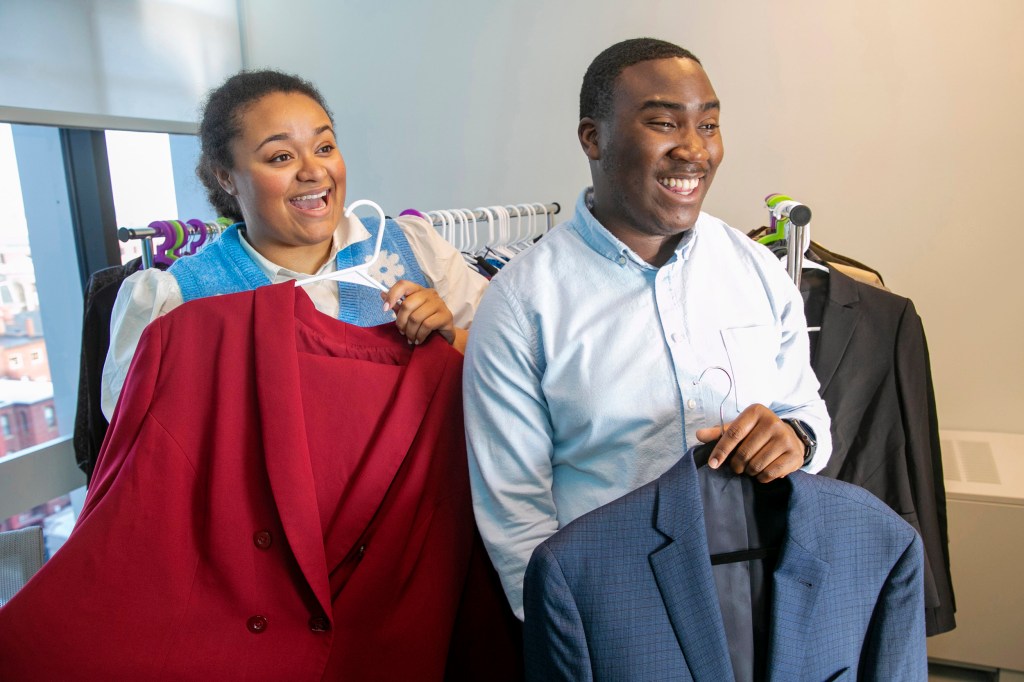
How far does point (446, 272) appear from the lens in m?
1.48

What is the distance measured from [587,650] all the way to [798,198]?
2.03m

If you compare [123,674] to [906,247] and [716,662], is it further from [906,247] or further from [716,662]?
[906,247]

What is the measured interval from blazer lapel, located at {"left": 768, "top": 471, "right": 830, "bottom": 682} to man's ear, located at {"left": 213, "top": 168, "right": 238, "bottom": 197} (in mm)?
1081

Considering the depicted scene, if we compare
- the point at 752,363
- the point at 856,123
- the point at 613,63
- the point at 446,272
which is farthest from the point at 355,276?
the point at 856,123

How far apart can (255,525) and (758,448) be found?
2.31 ft

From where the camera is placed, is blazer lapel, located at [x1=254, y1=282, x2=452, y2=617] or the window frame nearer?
blazer lapel, located at [x1=254, y1=282, x2=452, y2=617]

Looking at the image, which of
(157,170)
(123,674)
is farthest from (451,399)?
(157,170)

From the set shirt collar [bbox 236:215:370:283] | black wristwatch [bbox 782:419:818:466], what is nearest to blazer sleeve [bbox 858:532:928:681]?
black wristwatch [bbox 782:419:818:466]

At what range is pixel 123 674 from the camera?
3.08ft

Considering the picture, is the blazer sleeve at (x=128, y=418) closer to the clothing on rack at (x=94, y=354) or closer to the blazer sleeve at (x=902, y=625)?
the clothing on rack at (x=94, y=354)

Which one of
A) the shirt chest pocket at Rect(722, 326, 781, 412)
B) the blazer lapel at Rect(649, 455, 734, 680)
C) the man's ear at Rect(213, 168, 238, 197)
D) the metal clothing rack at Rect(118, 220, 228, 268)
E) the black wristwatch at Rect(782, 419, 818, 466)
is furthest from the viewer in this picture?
the metal clothing rack at Rect(118, 220, 228, 268)

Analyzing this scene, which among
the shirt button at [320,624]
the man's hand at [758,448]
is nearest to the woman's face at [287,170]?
the shirt button at [320,624]

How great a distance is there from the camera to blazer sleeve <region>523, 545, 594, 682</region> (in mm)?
886

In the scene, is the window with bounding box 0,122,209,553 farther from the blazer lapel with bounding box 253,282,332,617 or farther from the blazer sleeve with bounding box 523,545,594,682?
the blazer sleeve with bounding box 523,545,594,682
